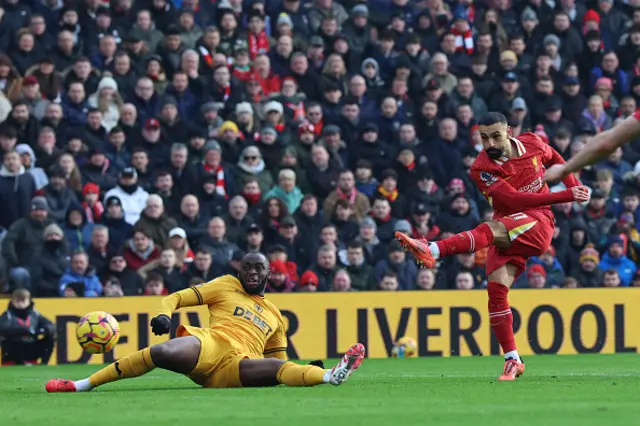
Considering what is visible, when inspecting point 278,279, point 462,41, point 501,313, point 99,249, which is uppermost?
point 462,41

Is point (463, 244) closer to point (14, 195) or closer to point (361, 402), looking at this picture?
point (361, 402)

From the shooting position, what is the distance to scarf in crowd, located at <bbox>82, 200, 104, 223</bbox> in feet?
61.9

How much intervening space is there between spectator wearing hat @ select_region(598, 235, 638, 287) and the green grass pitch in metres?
6.38

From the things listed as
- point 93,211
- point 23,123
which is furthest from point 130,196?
point 23,123

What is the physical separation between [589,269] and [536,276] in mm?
811

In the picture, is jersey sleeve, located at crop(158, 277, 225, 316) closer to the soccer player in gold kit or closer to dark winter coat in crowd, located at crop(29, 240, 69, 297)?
the soccer player in gold kit

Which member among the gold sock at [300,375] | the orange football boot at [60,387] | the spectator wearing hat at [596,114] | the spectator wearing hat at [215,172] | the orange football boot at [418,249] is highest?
the spectator wearing hat at [596,114]

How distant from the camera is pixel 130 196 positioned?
748 inches

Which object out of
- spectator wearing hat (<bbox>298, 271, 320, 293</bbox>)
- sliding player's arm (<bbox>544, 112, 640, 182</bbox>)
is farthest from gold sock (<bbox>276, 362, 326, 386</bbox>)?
spectator wearing hat (<bbox>298, 271, 320, 293</bbox>)

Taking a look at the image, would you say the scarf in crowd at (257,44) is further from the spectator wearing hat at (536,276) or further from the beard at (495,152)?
the beard at (495,152)

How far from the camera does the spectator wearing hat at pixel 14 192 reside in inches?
728

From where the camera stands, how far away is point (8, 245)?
18.0m

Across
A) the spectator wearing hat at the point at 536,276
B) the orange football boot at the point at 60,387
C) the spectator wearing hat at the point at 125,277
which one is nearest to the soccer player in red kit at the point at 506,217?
the orange football boot at the point at 60,387

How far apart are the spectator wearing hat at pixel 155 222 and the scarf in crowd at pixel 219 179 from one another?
1.00m
